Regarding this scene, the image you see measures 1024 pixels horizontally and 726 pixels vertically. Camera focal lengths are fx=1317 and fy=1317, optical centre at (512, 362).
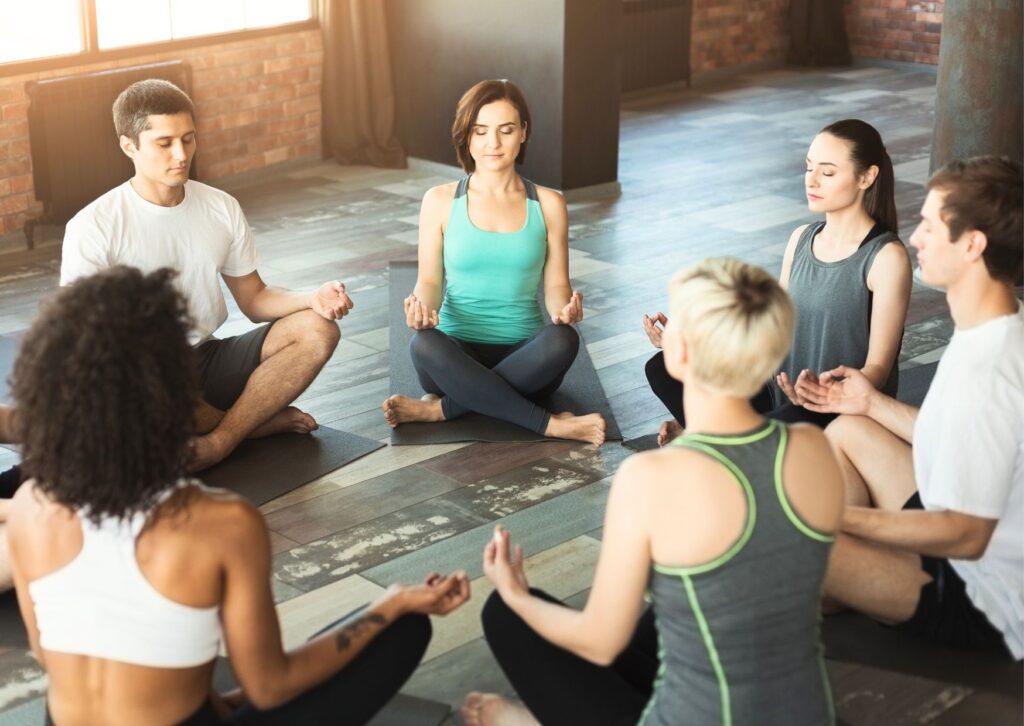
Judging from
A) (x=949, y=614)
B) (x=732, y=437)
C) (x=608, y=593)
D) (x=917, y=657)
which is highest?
(x=732, y=437)

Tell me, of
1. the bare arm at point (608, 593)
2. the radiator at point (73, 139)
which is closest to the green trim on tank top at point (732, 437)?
the bare arm at point (608, 593)

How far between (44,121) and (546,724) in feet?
14.7

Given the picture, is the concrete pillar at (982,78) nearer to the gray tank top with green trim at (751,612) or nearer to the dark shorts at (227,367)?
the dark shorts at (227,367)

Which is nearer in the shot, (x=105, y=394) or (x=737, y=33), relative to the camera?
(x=105, y=394)

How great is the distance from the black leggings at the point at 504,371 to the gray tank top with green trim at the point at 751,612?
183 centimetres

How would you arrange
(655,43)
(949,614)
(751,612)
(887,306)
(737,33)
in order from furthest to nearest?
(737,33), (655,43), (887,306), (949,614), (751,612)

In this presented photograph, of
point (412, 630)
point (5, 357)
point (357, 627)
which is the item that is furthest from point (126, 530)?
point (5, 357)

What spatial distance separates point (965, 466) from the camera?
2123mm

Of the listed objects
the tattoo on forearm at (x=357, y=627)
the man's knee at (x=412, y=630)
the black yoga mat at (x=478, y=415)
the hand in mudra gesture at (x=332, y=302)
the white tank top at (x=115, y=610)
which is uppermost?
the white tank top at (x=115, y=610)

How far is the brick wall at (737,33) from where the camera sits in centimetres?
973

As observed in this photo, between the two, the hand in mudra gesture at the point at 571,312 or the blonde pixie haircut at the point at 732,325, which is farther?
the hand in mudra gesture at the point at 571,312

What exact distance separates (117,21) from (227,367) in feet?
10.6

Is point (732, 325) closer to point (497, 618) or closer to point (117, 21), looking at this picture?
point (497, 618)

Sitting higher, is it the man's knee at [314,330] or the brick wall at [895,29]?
the brick wall at [895,29]
